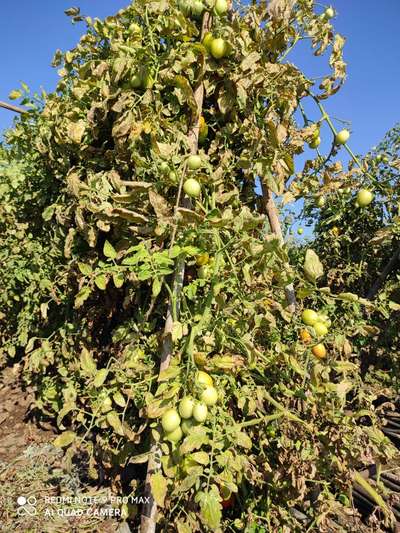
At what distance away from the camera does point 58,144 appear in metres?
1.78

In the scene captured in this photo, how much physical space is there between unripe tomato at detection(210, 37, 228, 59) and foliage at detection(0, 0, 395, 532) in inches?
1.2

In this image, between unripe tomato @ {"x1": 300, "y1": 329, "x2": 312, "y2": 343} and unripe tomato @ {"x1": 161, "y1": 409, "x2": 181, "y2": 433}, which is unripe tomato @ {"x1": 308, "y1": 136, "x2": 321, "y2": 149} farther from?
unripe tomato @ {"x1": 161, "y1": 409, "x2": 181, "y2": 433}

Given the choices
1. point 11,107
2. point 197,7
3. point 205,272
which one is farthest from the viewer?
point 11,107

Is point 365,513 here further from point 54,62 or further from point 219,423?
point 54,62

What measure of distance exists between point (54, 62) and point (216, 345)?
59.0 inches

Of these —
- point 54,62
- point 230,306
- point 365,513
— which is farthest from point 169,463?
point 54,62

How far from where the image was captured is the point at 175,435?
1.12 m

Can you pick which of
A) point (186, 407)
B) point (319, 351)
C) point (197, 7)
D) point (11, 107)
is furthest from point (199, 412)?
point (11, 107)

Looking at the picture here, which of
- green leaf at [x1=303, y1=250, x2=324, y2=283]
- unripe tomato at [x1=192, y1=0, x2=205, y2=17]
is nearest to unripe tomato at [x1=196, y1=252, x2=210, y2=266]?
green leaf at [x1=303, y1=250, x2=324, y2=283]

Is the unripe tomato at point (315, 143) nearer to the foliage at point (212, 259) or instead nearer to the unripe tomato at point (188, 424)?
the foliage at point (212, 259)

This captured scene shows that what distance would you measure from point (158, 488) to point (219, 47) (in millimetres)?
1406

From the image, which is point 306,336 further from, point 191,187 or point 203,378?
point 191,187

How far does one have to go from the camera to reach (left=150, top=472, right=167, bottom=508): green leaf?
3.66 ft

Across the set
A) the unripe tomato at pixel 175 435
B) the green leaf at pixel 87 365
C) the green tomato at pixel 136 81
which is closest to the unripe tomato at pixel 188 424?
the unripe tomato at pixel 175 435
